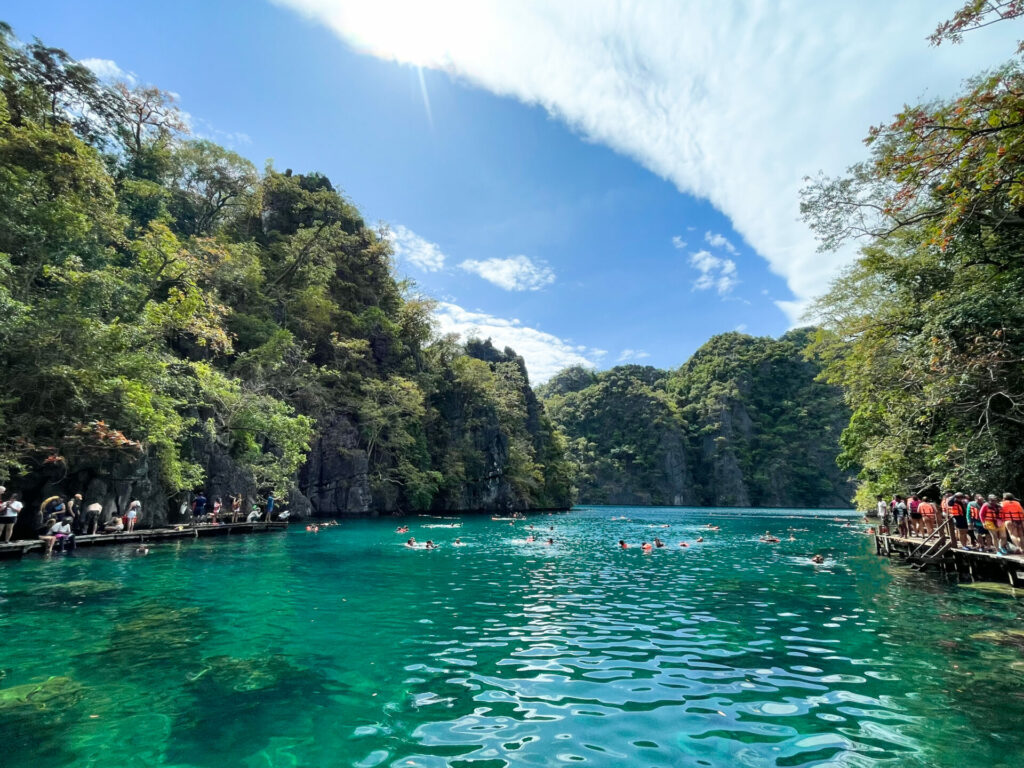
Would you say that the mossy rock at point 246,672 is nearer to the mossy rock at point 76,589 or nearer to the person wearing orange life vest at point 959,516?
the mossy rock at point 76,589

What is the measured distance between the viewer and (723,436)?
114688 mm

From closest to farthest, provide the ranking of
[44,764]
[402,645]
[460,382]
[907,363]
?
[44,764], [402,645], [907,363], [460,382]

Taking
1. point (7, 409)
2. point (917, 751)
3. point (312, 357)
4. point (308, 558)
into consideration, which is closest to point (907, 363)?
point (917, 751)

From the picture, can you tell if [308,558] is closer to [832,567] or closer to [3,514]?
[3,514]

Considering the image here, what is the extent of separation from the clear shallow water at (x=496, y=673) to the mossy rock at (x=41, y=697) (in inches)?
1.4

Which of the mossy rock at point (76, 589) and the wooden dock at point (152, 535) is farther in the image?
the wooden dock at point (152, 535)

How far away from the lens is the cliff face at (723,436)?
108 m

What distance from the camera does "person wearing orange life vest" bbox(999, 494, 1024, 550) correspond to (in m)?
13.8

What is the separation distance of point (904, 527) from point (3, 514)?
33.1 m

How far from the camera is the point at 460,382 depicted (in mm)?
61812

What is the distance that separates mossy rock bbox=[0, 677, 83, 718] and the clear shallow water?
37mm

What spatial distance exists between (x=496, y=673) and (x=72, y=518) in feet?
69.7

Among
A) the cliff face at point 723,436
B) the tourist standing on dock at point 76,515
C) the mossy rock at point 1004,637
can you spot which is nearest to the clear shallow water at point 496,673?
the mossy rock at point 1004,637

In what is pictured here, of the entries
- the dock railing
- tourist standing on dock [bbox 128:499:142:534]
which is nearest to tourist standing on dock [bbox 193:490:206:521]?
tourist standing on dock [bbox 128:499:142:534]
